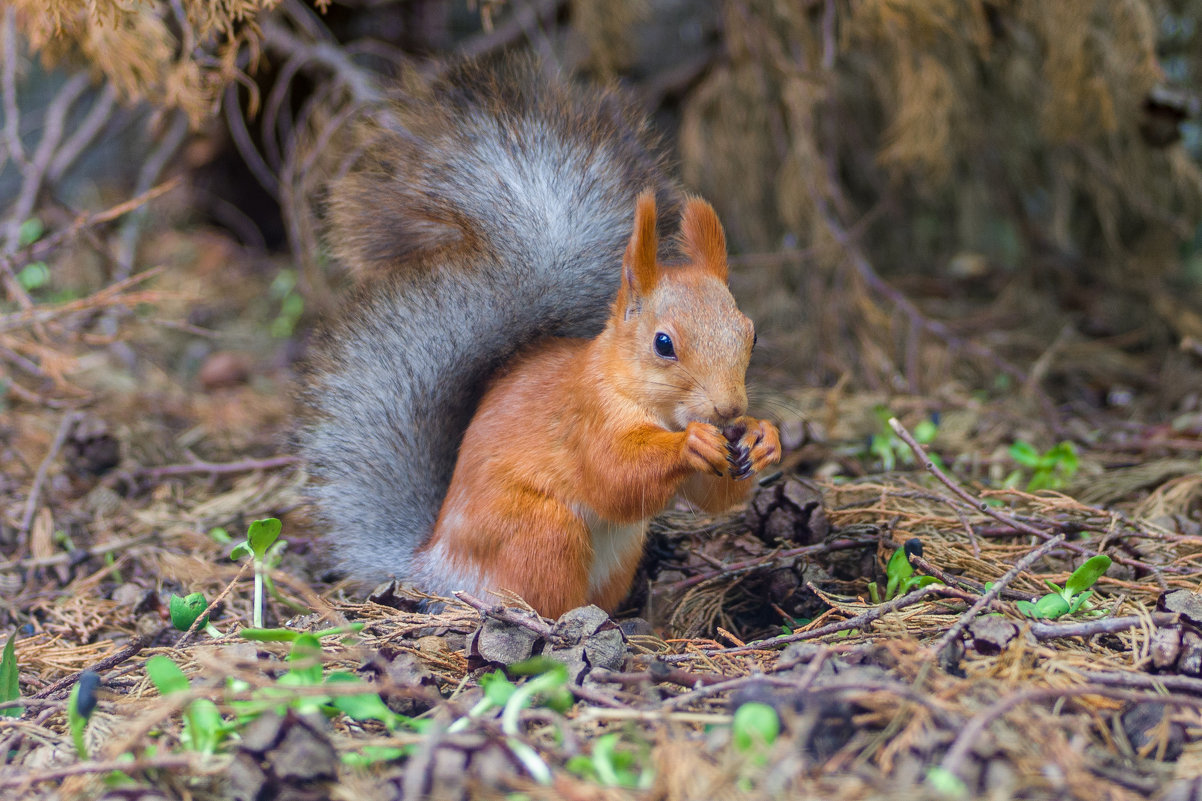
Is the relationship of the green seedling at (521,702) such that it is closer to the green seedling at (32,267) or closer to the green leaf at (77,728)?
the green leaf at (77,728)

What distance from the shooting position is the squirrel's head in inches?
53.3

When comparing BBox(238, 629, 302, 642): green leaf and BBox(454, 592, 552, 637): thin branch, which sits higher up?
BBox(238, 629, 302, 642): green leaf

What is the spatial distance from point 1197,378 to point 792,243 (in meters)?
1.19

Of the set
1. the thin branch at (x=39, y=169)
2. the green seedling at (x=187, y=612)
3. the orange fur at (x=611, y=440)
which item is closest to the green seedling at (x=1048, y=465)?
the orange fur at (x=611, y=440)

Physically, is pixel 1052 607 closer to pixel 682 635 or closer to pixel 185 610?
pixel 682 635

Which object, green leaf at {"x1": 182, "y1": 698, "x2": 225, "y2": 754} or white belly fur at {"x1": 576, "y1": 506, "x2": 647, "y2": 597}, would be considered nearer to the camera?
green leaf at {"x1": 182, "y1": 698, "x2": 225, "y2": 754}

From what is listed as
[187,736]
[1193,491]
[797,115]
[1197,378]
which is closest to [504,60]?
[797,115]

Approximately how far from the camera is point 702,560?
1743mm

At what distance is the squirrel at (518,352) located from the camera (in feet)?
4.57

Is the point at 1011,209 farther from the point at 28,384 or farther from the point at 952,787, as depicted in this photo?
the point at 28,384

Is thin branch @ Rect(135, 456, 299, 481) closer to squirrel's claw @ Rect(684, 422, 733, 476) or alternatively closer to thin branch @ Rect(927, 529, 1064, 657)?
squirrel's claw @ Rect(684, 422, 733, 476)

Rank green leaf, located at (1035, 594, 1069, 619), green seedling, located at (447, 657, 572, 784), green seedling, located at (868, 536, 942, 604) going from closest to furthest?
green seedling, located at (447, 657, 572, 784) → green leaf, located at (1035, 594, 1069, 619) → green seedling, located at (868, 536, 942, 604)

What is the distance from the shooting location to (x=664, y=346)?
1.37 meters

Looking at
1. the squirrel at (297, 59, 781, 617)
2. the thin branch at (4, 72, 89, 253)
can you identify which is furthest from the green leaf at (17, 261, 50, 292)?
the squirrel at (297, 59, 781, 617)
